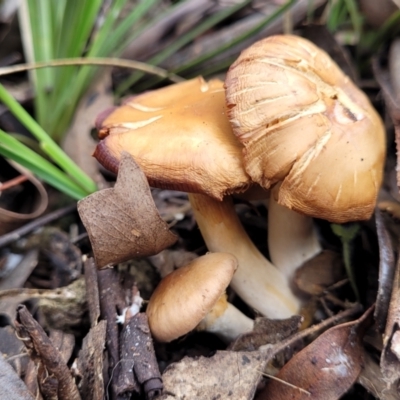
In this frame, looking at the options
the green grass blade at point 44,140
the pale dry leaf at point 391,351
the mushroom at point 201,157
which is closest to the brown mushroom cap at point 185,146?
the mushroom at point 201,157

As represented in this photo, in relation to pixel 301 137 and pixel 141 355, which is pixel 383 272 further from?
pixel 141 355

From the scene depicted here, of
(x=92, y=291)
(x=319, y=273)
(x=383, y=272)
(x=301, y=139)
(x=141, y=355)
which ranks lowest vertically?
(x=319, y=273)

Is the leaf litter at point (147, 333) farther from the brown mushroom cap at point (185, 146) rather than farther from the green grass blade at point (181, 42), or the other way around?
the green grass blade at point (181, 42)

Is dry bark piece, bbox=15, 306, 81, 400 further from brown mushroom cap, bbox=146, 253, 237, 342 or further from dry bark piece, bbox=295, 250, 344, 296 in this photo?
dry bark piece, bbox=295, 250, 344, 296

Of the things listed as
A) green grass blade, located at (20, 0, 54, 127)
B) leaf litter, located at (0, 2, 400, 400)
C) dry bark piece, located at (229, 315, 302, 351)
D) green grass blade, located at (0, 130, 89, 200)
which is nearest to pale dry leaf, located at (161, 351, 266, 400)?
leaf litter, located at (0, 2, 400, 400)

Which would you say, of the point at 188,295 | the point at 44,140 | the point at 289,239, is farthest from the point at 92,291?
the point at 289,239

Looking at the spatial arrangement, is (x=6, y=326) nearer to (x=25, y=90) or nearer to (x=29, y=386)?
(x=29, y=386)
